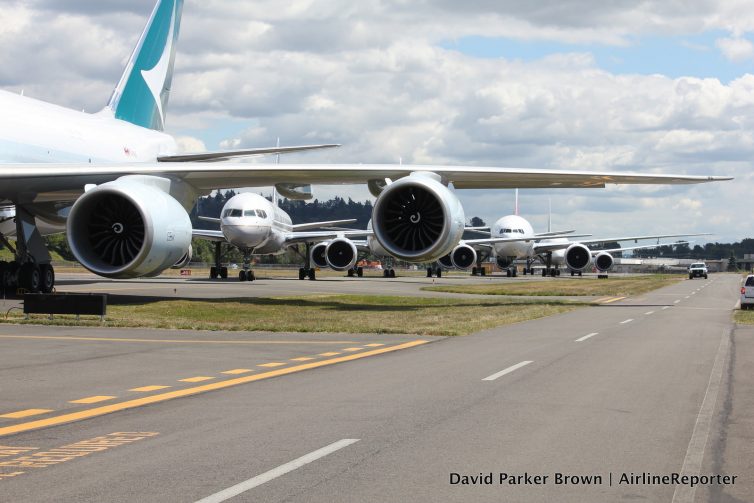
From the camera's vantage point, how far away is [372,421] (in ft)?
27.7

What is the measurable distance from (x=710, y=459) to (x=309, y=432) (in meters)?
3.19

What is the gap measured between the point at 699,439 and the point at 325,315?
1536 centimetres

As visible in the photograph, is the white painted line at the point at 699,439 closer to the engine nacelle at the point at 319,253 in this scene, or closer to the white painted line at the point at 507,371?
the white painted line at the point at 507,371

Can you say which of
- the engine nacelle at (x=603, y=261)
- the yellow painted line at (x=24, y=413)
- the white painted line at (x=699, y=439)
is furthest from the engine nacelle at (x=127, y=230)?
the engine nacelle at (x=603, y=261)

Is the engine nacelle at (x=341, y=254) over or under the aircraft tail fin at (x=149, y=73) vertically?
under

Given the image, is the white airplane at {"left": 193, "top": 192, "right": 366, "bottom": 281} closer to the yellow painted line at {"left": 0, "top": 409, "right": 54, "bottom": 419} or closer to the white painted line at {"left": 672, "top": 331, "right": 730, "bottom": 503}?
the white painted line at {"left": 672, "top": 331, "right": 730, "bottom": 503}

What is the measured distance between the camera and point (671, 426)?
8359 mm

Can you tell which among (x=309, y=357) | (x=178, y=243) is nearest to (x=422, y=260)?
(x=178, y=243)

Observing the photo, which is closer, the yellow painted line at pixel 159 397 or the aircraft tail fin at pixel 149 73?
the yellow painted line at pixel 159 397

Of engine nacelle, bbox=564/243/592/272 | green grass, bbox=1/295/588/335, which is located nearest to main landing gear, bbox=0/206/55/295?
green grass, bbox=1/295/588/335

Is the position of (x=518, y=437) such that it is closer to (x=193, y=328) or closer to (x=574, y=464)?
(x=574, y=464)

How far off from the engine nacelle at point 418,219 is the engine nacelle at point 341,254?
32.3 metres

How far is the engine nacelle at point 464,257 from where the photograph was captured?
67688 millimetres

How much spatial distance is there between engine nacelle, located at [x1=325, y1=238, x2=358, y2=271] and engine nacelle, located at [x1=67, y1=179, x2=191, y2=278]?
3432cm
